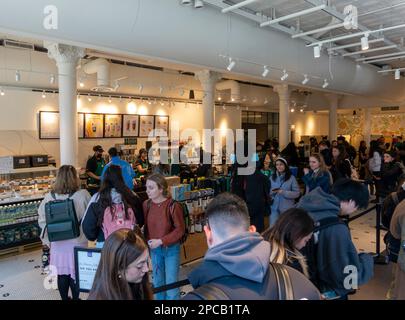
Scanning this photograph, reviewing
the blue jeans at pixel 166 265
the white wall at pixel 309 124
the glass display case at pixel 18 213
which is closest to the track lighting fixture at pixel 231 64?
the blue jeans at pixel 166 265

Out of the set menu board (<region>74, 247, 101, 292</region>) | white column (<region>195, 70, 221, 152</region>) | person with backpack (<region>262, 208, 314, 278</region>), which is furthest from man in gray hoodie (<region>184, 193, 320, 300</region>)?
white column (<region>195, 70, 221, 152</region>)

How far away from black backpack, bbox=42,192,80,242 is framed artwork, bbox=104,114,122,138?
6.64 meters

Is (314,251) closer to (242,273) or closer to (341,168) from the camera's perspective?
(242,273)

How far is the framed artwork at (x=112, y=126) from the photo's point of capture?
9.66 metres

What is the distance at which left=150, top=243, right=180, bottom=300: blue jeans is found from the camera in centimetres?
326

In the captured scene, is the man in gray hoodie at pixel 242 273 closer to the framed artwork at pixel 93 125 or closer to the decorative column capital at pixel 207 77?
the decorative column capital at pixel 207 77

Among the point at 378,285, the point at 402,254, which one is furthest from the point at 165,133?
the point at 402,254

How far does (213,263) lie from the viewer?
125cm

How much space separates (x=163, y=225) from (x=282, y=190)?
237 centimetres

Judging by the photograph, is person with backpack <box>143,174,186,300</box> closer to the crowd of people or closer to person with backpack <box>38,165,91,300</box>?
the crowd of people

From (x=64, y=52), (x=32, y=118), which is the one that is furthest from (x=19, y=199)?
(x=32, y=118)

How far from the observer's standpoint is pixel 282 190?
501 cm

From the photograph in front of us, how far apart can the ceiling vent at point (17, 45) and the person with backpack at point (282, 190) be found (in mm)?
5902

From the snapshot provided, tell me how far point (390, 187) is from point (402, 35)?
9.83 ft
